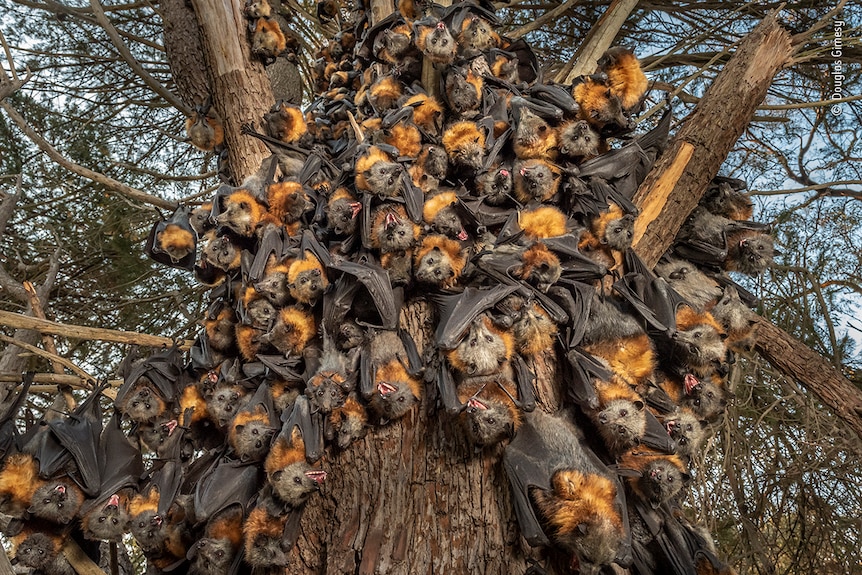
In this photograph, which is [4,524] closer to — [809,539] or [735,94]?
[735,94]

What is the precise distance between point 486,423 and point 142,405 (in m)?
2.49

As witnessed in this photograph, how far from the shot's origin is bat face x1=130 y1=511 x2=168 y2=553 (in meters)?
2.93

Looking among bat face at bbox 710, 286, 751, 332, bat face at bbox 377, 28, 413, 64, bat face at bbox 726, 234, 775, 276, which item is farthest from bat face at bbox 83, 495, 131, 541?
bat face at bbox 726, 234, 775, 276

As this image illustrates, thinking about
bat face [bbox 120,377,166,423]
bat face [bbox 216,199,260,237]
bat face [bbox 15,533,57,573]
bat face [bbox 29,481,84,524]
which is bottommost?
bat face [bbox 15,533,57,573]

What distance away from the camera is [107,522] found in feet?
10.2

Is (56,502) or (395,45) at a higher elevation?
(395,45)

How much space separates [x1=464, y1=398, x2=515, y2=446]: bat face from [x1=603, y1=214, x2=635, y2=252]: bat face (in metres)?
1.18

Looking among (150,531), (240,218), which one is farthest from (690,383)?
(150,531)

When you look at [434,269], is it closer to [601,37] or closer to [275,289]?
[275,289]

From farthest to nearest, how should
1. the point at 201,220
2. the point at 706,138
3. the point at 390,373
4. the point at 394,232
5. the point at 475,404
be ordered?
the point at 201,220 < the point at 394,232 < the point at 706,138 < the point at 390,373 < the point at 475,404

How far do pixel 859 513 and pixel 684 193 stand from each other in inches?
137

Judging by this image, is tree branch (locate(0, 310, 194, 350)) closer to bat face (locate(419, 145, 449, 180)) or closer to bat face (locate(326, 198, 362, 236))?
bat face (locate(326, 198, 362, 236))

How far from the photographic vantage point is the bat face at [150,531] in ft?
9.61

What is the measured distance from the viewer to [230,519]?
9.43 feet
